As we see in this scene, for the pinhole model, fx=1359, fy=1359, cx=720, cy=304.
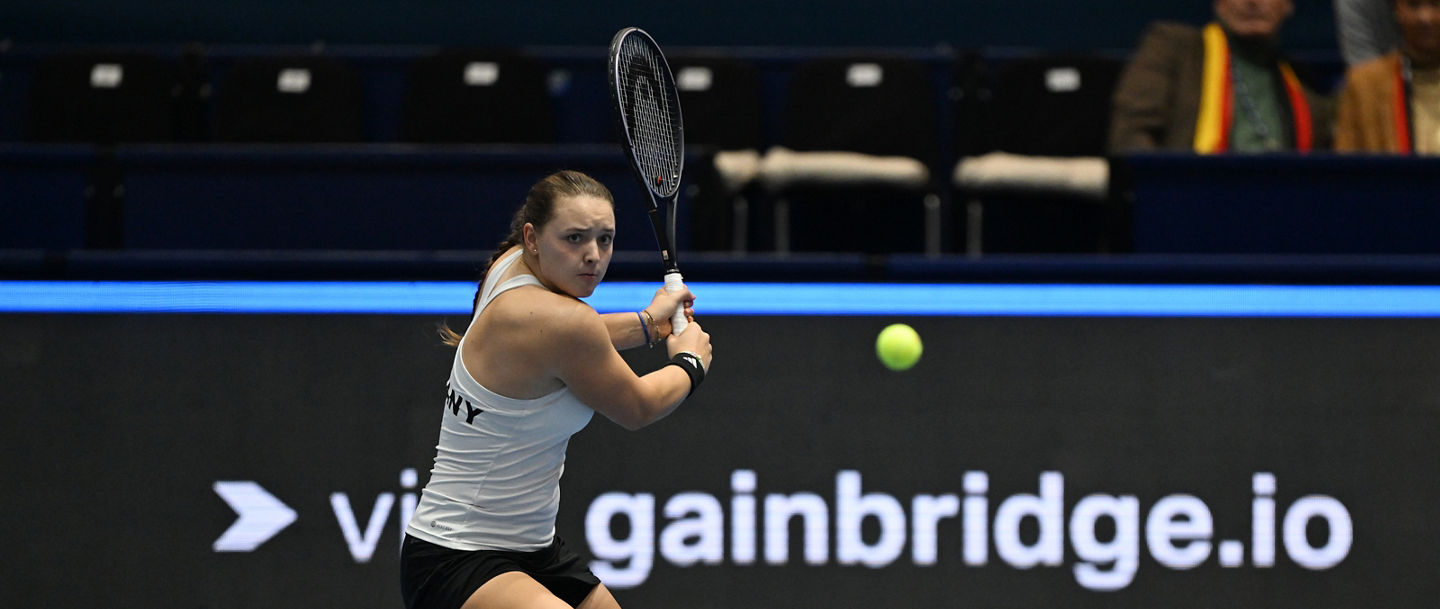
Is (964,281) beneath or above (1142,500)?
above

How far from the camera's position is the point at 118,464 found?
10.9 feet

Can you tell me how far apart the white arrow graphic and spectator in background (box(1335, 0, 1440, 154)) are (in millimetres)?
3571

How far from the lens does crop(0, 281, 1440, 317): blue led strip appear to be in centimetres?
331

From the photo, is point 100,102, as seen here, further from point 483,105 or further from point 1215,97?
point 1215,97

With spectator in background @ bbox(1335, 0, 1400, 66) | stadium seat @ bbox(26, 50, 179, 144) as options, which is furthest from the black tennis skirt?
spectator in background @ bbox(1335, 0, 1400, 66)

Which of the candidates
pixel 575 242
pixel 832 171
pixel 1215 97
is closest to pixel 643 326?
pixel 575 242

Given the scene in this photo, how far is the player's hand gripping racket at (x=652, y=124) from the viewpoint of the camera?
8.73 ft

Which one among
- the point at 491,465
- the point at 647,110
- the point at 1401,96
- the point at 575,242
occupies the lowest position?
the point at 491,465

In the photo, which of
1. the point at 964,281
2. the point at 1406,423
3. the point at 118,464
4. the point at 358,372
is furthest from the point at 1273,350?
the point at 118,464

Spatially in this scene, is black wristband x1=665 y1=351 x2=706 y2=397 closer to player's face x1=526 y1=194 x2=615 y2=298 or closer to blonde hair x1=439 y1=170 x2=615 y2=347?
player's face x1=526 y1=194 x2=615 y2=298

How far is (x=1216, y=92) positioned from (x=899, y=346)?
6.84 feet

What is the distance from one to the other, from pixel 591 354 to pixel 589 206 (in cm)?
26

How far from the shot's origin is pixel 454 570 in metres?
2.40

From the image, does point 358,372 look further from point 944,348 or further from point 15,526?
point 944,348
